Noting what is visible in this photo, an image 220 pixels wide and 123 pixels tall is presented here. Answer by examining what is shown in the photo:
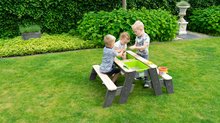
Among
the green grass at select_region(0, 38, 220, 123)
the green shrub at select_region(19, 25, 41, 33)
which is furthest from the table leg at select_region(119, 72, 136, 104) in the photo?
the green shrub at select_region(19, 25, 41, 33)

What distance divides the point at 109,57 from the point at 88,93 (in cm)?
79

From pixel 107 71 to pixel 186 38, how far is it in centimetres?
522

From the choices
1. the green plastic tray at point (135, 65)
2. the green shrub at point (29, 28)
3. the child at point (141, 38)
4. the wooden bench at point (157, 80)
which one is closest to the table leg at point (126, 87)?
the wooden bench at point (157, 80)

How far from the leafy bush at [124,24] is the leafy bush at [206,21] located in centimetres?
169

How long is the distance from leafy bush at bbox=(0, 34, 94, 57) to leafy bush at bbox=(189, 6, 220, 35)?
464cm

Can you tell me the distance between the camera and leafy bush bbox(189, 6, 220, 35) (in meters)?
9.34

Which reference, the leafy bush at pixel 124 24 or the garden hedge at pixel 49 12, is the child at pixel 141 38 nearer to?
the leafy bush at pixel 124 24

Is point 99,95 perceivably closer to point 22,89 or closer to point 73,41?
point 22,89

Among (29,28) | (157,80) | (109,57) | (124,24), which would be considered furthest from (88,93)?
(29,28)

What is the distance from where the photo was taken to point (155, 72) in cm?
445

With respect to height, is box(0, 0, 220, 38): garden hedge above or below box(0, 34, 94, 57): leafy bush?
above

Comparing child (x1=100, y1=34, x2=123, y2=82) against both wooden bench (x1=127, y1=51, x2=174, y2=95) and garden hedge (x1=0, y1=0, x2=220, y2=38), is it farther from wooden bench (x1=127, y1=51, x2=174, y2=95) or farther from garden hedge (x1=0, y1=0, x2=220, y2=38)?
garden hedge (x1=0, y1=0, x2=220, y2=38)

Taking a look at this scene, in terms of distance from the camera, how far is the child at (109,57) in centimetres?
452

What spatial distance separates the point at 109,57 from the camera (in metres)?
4.61
